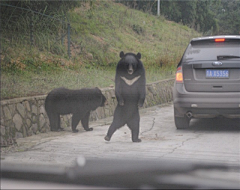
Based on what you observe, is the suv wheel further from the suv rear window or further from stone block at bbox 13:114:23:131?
stone block at bbox 13:114:23:131

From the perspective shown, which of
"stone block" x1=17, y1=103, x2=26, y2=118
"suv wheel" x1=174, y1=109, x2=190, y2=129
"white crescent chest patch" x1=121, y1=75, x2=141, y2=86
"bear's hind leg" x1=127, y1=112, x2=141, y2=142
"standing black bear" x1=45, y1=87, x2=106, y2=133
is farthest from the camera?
"suv wheel" x1=174, y1=109, x2=190, y2=129

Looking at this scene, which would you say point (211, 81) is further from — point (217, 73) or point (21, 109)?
point (21, 109)

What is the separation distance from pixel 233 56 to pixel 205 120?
2.75m

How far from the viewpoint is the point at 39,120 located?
804 cm

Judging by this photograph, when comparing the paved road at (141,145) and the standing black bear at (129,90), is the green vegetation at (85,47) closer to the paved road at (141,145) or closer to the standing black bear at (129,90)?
the paved road at (141,145)

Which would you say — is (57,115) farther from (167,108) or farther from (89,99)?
(167,108)

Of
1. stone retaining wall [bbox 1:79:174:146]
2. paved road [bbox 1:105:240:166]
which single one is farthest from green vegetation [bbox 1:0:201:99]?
paved road [bbox 1:105:240:166]

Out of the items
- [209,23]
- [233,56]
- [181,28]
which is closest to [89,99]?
[233,56]

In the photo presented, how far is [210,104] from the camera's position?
7.93m

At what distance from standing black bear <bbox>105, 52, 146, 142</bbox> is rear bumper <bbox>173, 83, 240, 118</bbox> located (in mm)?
1299

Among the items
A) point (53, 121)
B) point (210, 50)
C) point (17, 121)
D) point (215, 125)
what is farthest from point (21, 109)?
point (215, 125)

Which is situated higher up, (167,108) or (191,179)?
(191,179)

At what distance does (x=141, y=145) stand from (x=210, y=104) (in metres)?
1.62

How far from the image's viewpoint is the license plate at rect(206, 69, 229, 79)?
7.98 metres
